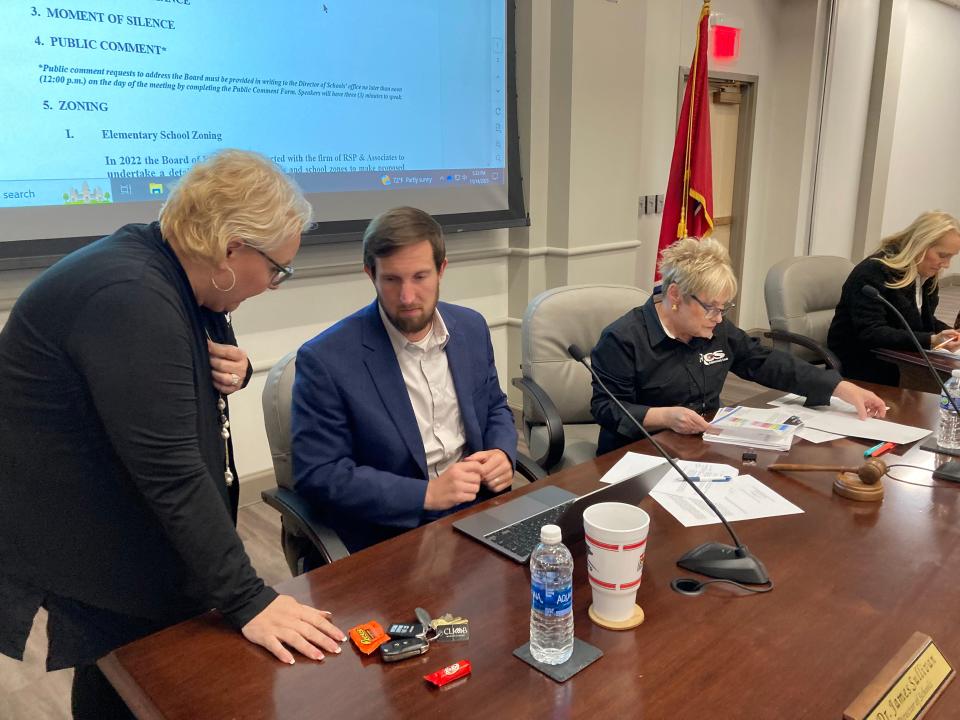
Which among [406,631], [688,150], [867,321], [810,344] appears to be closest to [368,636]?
[406,631]

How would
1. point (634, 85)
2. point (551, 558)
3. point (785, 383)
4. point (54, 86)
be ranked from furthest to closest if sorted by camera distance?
1. point (634, 85)
2. point (54, 86)
3. point (785, 383)
4. point (551, 558)

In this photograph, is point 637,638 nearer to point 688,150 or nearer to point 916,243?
point 916,243

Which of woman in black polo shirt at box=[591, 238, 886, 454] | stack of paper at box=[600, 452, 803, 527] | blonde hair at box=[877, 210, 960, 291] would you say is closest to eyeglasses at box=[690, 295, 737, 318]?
woman in black polo shirt at box=[591, 238, 886, 454]

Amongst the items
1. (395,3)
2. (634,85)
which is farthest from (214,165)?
(634,85)

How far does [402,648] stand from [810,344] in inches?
87.9

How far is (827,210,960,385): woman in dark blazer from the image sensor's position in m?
2.73

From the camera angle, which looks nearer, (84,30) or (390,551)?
(390,551)

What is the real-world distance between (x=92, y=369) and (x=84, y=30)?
176cm

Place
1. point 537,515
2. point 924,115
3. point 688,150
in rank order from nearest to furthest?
point 537,515
point 688,150
point 924,115

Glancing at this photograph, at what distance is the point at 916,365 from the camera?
7.77 feet

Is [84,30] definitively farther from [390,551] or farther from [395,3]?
[390,551]

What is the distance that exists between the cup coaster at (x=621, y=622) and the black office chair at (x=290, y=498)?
1.64 feet

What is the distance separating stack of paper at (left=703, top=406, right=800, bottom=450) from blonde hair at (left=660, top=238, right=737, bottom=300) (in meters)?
0.31

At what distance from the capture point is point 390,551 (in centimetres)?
117
